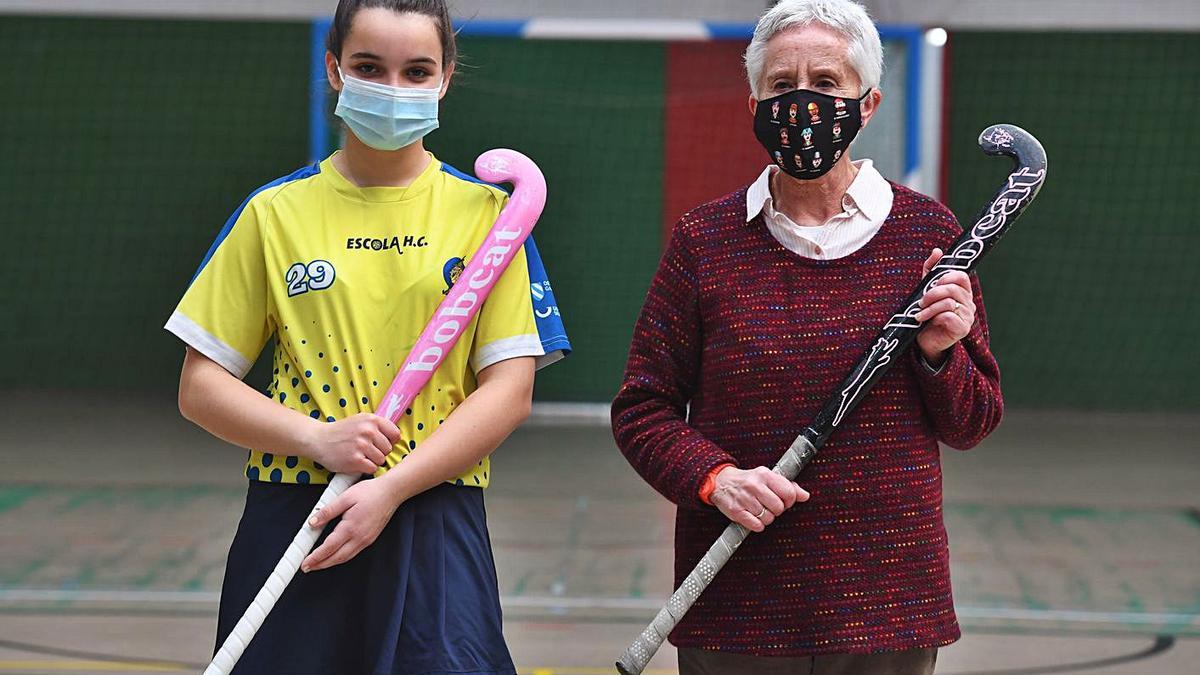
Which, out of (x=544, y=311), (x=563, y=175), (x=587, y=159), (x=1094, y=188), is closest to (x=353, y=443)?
(x=544, y=311)

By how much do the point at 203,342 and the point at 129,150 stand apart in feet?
31.0

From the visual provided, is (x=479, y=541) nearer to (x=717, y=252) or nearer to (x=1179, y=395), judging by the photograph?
(x=717, y=252)

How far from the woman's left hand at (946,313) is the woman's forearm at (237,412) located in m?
0.81

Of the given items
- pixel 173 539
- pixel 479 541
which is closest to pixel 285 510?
pixel 479 541

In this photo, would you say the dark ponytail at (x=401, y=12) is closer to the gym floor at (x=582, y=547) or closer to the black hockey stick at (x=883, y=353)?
the black hockey stick at (x=883, y=353)

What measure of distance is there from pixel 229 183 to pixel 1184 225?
6565 mm

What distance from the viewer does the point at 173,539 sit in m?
6.54

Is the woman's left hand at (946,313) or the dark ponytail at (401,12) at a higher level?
the dark ponytail at (401,12)

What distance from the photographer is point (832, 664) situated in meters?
2.18

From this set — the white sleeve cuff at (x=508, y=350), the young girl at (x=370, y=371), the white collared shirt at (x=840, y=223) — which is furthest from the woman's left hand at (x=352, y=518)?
the white collared shirt at (x=840, y=223)

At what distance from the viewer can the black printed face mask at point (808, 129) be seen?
2.15 m

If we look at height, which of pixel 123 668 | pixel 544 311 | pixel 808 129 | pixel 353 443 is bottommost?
pixel 123 668

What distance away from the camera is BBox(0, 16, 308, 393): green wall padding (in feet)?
35.9

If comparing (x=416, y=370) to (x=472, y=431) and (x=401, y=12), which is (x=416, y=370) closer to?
(x=472, y=431)
